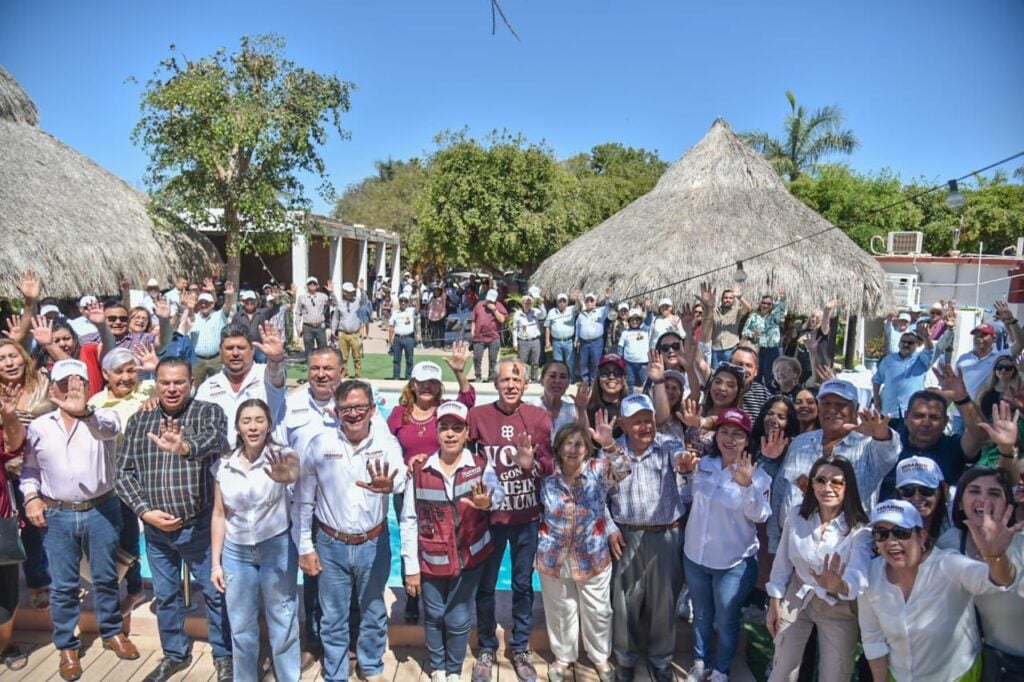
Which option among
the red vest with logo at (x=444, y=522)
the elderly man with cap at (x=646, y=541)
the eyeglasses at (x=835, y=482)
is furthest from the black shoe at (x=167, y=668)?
the eyeglasses at (x=835, y=482)

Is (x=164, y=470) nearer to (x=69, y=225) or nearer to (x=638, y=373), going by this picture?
(x=638, y=373)

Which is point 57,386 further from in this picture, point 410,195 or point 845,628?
point 410,195

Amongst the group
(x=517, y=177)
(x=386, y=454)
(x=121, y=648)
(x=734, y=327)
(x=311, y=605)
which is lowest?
(x=121, y=648)

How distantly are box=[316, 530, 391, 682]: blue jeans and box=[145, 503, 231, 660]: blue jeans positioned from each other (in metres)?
0.61

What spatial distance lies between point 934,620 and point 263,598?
10.7 feet

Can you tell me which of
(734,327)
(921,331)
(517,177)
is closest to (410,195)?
(517,177)

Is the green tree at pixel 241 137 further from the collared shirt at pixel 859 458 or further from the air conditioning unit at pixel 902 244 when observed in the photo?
the air conditioning unit at pixel 902 244

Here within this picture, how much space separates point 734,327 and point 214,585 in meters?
8.63

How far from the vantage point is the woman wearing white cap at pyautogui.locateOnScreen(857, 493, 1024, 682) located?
112 inches

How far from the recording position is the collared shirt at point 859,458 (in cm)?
375

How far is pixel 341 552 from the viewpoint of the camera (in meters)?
3.67

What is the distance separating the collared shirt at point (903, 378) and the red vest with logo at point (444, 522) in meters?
4.94

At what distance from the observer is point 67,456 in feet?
12.6

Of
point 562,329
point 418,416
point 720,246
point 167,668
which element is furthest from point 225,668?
point 720,246
